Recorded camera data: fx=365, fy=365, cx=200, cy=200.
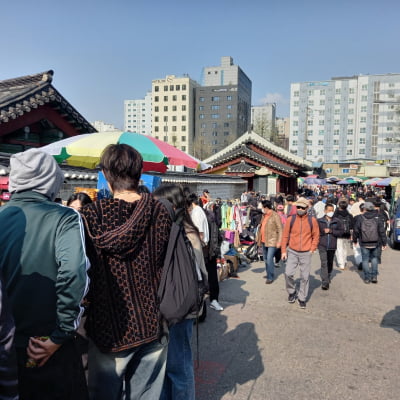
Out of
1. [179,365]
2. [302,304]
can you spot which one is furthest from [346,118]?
[179,365]

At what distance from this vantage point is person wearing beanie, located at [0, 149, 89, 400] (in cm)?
185

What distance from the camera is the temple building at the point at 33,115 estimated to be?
33.0 feet

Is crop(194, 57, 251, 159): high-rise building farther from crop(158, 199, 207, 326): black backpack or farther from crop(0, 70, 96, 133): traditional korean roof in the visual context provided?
crop(158, 199, 207, 326): black backpack

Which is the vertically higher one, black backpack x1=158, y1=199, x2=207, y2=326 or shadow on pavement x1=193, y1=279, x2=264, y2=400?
black backpack x1=158, y1=199, x2=207, y2=326

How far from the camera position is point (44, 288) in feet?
6.21

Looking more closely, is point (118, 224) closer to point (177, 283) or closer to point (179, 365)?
point (177, 283)

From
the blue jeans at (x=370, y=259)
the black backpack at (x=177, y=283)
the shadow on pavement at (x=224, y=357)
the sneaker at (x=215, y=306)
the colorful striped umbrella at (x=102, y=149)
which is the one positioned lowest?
the shadow on pavement at (x=224, y=357)

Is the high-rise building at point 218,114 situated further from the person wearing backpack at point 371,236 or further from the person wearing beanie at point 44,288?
the person wearing beanie at point 44,288

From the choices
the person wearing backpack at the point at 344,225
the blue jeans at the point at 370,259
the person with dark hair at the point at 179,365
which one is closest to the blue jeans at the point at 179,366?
the person with dark hair at the point at 179,365

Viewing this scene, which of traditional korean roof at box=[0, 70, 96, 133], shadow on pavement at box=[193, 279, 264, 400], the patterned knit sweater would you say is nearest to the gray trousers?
shadow on pavement at box=[193, 279, 264, 400]

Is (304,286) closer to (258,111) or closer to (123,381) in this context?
(123,381)

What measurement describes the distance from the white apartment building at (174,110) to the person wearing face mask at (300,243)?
298ft

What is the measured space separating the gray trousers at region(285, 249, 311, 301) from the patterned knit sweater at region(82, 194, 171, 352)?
15.7ft

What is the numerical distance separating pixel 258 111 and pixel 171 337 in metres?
137
